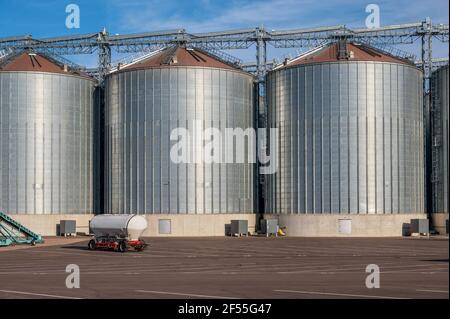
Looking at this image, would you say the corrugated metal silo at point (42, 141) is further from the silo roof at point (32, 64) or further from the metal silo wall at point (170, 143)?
the metal silo wall at point (170, 143)

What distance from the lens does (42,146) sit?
98688 millimetres

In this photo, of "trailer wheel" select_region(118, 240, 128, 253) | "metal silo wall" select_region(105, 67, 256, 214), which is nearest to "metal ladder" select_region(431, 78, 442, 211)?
"metal silo wall" select_region(105, 67, 256, 214)

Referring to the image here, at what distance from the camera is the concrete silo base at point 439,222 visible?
308ft

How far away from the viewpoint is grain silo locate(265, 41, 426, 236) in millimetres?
92188

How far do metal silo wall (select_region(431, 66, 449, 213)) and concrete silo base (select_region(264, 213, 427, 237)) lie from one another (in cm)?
387

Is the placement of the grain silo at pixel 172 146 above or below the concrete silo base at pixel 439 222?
above

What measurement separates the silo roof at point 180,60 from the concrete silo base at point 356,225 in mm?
23630

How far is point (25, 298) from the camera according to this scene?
96.4ft

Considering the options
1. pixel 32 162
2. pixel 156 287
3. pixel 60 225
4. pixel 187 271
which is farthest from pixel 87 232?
pixel 156 287

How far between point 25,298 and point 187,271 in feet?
47.0

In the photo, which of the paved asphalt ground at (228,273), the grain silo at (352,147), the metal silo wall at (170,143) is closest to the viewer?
the paved asphalt ground at (228,273)

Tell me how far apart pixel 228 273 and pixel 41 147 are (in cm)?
6331

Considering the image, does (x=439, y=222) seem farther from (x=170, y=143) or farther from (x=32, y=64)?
(x=32, y=64)

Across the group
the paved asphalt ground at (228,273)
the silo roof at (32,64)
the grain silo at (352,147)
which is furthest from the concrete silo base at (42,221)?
the paved asphalt ground at (228,273)
